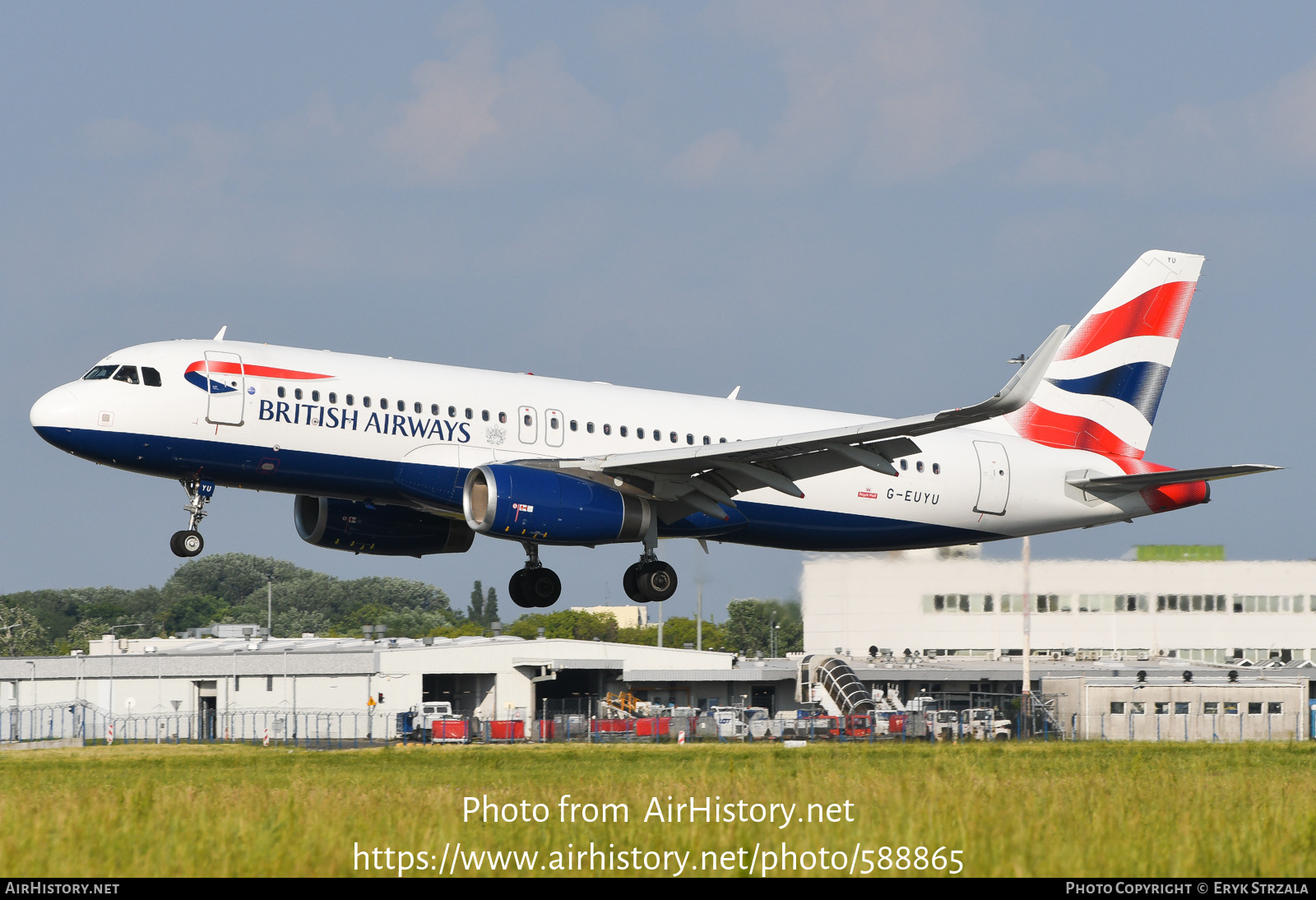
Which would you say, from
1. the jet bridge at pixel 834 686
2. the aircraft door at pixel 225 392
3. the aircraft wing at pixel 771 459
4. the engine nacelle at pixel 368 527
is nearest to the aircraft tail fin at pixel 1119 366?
the aircraft wing at pixel 771 459

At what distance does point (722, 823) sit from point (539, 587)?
18550 mm

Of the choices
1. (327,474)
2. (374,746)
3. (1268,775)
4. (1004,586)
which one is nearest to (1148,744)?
(1004,586)

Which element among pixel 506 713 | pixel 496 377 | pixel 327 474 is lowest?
pixel 506 713

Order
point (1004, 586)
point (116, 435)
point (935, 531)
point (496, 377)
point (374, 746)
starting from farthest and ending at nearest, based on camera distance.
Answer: point (1004, 586) → point (374, 746) → point (935, 531) → point (496, 377) → point (116, 435)

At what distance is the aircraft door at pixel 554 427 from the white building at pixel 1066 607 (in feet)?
70.8

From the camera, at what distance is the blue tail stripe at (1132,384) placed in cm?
3984

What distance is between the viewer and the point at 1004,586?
192ft

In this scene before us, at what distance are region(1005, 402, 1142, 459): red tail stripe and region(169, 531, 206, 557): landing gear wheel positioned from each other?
1990 cm

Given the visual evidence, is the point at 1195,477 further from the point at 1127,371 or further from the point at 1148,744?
the point at 1148,744

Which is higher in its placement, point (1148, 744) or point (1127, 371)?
point (1127, 371)

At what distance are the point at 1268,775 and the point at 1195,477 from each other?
23.1ft

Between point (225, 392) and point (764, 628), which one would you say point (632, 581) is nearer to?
point (225, 392)

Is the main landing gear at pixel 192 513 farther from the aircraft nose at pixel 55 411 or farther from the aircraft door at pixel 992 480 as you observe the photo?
the aircraft door at pixel 992 480
